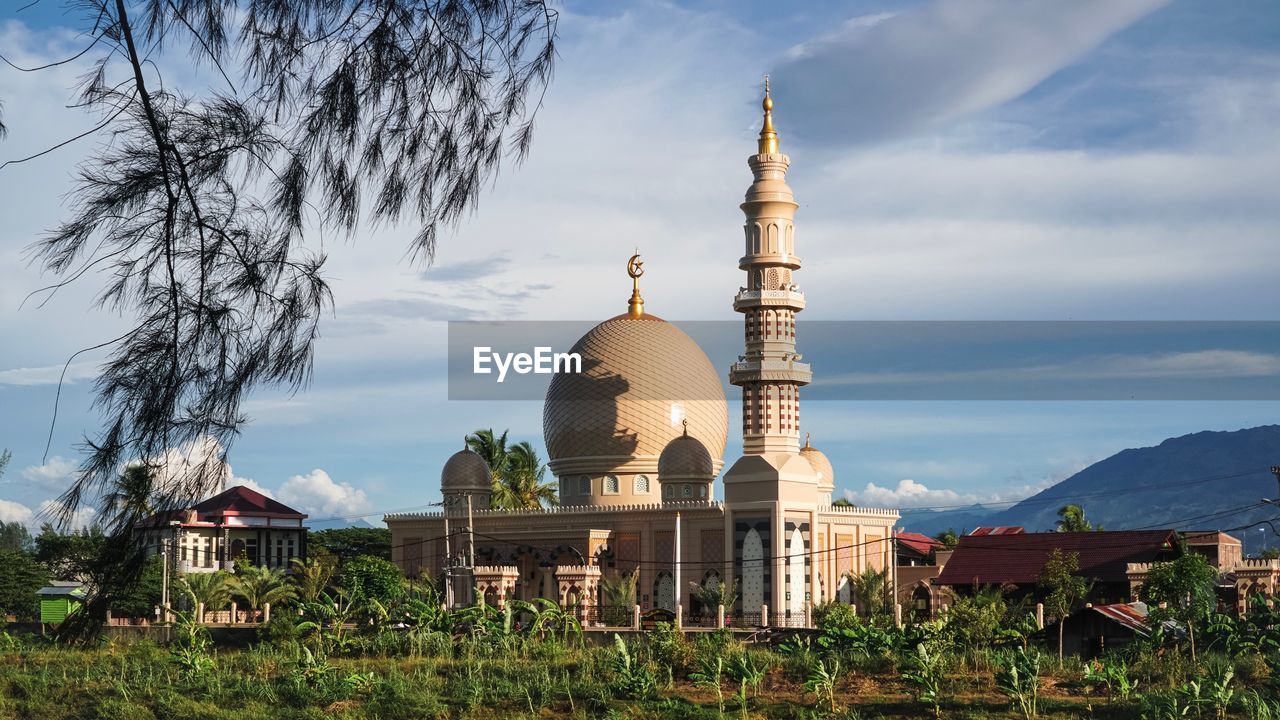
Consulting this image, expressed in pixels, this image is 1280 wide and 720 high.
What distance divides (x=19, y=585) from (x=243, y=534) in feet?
33.3

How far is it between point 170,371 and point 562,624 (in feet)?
64.7

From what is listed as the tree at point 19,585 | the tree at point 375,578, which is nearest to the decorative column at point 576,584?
the tree at point 375,578

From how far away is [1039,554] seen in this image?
50.2 meters

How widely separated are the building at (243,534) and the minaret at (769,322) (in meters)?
24.1

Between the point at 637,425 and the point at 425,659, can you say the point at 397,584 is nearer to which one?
the point at 637,425

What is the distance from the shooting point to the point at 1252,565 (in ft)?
151

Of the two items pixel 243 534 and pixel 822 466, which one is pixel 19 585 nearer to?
pixel 243 534

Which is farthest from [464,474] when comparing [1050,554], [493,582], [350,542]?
[350,542]

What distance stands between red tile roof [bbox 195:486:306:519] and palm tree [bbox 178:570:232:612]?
686 inches

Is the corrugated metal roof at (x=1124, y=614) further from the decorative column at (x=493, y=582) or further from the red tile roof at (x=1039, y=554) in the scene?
the decorative column at (x=493, y=582)

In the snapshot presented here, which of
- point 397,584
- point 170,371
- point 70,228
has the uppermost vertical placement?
point 70,228

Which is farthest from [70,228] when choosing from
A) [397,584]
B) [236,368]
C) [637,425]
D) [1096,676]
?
[637,425]

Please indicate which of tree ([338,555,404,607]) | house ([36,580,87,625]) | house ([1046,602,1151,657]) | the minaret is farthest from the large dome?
house ([1046,602,1151,657])

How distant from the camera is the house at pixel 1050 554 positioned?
4800 cm
